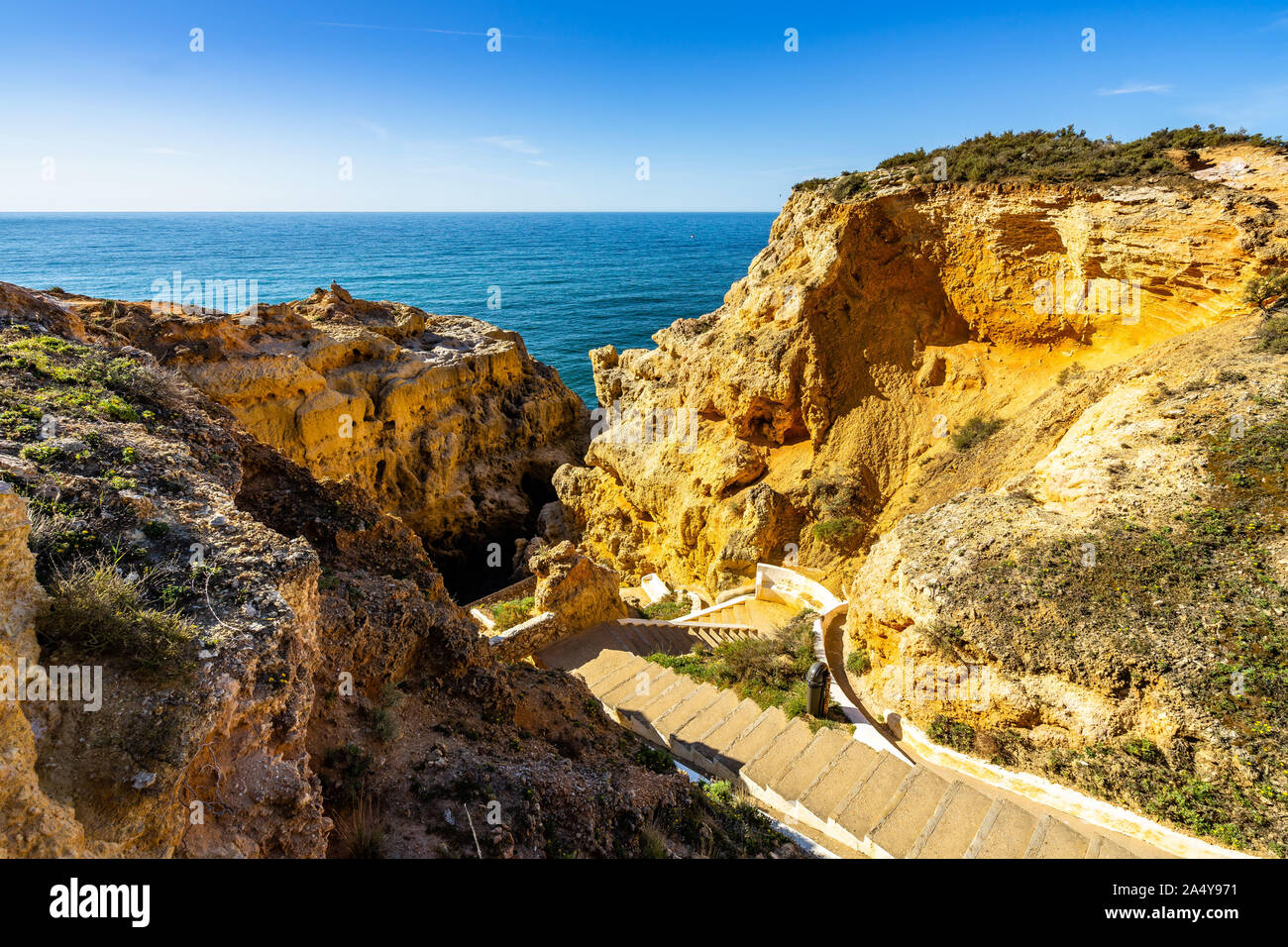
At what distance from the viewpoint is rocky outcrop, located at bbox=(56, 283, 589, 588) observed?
67.8 ft

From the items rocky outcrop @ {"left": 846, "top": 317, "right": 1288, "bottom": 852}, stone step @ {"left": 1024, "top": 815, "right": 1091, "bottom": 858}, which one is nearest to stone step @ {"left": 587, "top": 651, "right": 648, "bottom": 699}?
rocky outcrop @ {"left": 846, "top": 317, "right": 1288, "bottom": 852}

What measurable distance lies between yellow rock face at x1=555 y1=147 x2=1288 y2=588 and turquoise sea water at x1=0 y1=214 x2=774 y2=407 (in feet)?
97.1

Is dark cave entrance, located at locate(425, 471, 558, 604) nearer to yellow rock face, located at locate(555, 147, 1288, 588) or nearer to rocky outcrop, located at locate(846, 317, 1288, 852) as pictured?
yellow rock face, located at locate(555, 147, 1288, 588)

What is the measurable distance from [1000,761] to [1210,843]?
8.01 feet

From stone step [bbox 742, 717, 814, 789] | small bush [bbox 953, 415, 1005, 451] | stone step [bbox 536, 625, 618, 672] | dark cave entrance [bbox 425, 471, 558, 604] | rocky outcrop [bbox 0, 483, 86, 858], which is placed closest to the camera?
rocky outcrop [bbox 0, 483, 86, 858]

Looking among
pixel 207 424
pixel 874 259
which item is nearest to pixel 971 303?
pixel 874 259

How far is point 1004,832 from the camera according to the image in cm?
784

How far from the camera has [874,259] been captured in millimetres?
20297

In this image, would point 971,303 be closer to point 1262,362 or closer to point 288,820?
point 1262,362

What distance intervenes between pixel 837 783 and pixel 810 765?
0.49 meters

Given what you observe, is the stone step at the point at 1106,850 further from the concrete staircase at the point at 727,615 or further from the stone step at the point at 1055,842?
the concrete staircase at the point at 727,615

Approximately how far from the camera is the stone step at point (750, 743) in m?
9.80

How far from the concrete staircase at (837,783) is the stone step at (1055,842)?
0.04 feet
